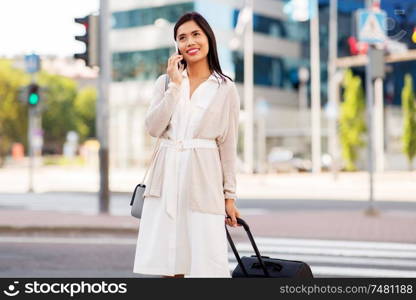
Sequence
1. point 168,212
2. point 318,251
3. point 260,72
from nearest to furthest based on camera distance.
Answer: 1. point 168,212
2. point 318,251
3. point 260,72

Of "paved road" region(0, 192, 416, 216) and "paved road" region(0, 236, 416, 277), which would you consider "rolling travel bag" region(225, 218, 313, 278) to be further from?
"paved road" region(0, 192, 416, 216)

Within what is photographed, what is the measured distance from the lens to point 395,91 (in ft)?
171

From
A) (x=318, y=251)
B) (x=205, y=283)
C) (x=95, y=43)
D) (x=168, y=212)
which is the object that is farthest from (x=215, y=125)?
(x=95, y=43)

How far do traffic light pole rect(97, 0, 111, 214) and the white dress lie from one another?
34.4 ft

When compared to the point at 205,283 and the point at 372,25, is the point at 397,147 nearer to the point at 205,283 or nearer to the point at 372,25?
the point at 372,25

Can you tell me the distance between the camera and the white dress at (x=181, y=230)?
152 inches

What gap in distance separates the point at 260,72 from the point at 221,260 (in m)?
48.3

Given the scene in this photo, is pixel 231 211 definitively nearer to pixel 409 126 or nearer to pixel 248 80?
pixel 409 126

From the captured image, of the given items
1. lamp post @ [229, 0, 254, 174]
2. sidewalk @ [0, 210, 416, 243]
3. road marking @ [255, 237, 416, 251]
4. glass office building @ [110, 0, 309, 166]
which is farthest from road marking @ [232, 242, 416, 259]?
glass office building @ [110, 0, 309, 166]

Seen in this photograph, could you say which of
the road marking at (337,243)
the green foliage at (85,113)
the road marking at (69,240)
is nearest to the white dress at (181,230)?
the road marking at (69,240)

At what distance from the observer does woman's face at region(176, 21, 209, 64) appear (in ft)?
13.0

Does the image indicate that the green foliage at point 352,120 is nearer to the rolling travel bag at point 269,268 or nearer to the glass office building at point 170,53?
the glass office building at point 170,53

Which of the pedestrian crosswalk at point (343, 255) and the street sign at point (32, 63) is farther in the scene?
the street sign at point (32, 63)

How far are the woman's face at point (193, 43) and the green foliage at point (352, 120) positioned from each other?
132ft
